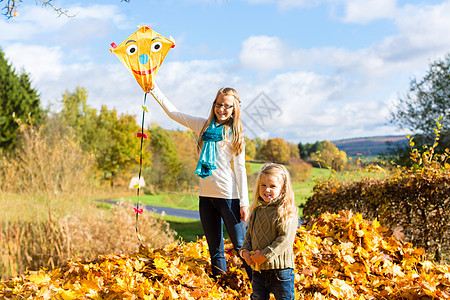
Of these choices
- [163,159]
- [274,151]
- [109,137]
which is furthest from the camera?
[109,137]

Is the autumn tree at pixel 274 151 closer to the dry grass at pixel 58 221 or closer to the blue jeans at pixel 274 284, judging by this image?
the dry grass at pixel 58 221

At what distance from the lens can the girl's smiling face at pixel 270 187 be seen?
7.32 ft

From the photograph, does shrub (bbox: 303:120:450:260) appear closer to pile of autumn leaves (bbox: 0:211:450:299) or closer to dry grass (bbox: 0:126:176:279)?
pile of autumn leaves (bbox: 0:211:450:299)

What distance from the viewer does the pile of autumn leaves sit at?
2670 mm

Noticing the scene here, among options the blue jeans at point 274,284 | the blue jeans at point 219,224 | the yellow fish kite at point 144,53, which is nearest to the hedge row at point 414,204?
the blue jeans at point 219,224

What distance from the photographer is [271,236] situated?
2223mm

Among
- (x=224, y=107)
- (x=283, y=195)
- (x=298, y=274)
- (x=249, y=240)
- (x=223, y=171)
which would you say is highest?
(x=224, y=107)

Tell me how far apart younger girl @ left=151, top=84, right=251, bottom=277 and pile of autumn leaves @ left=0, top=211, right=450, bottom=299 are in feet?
1.26

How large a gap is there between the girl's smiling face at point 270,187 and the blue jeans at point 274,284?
43 centimetres

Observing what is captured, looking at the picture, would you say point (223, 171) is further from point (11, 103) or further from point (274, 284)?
point (11, 103)

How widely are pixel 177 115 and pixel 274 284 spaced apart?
4.66ft

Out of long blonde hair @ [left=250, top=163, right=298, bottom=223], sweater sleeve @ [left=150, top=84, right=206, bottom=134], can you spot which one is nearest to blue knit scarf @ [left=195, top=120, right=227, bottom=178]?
sweater sleeve @ [left=150, top=84, right=206, bottom=134]

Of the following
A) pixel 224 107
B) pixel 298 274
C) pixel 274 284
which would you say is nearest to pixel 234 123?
pixel 224 107

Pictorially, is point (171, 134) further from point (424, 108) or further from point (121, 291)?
point (121, 291)
